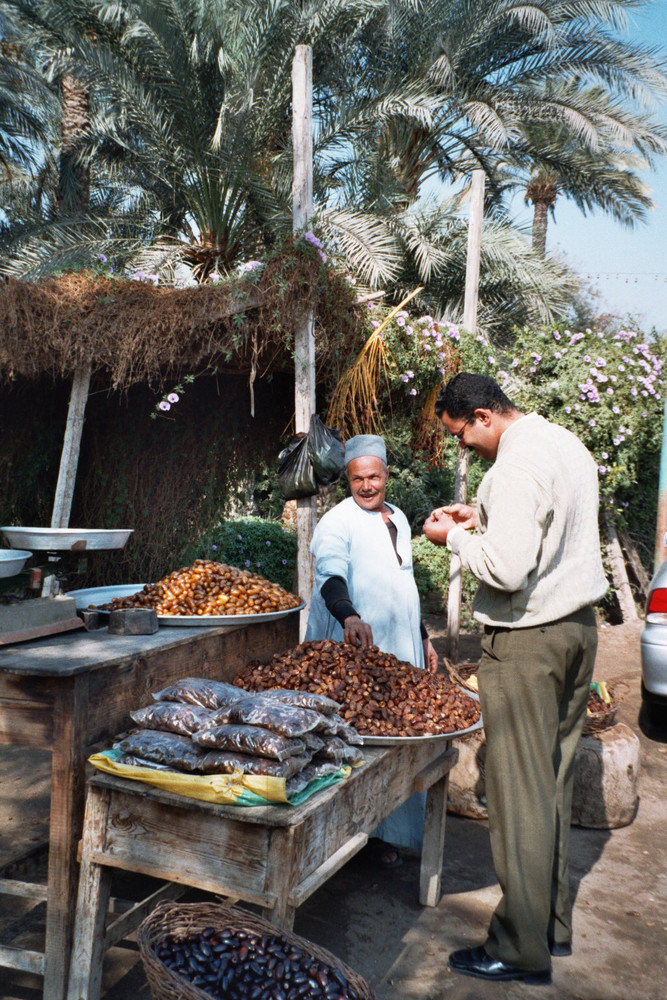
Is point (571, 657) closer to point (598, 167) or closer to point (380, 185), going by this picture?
point (380, 185)

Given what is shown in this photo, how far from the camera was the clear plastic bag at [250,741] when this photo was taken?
6.68 feet

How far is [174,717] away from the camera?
2.26 meters

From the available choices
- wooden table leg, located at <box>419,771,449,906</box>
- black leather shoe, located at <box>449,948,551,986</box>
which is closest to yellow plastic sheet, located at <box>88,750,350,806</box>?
black leather shoe, located at <box>449,948,551,986</box>

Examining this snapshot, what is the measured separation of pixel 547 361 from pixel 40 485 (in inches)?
231

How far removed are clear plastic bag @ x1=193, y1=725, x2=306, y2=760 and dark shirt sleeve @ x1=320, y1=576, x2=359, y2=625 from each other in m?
0.98

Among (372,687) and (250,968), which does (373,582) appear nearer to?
(372,687)

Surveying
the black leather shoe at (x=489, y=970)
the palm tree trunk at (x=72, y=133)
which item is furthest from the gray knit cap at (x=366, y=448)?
the palm tree trunk at (x=72, y=133)

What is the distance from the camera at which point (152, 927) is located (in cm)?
197

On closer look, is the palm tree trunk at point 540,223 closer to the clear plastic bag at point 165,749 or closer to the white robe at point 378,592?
the white robe at point 378,592

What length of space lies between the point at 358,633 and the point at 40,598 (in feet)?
3.72

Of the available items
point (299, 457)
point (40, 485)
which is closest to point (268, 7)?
point (40, 485)

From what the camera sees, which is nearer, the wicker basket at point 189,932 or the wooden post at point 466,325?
the wicker basket at point 189,932

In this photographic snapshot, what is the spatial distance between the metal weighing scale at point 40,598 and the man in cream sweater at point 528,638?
125cm

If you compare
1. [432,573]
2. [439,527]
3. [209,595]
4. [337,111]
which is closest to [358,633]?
[439,527]
